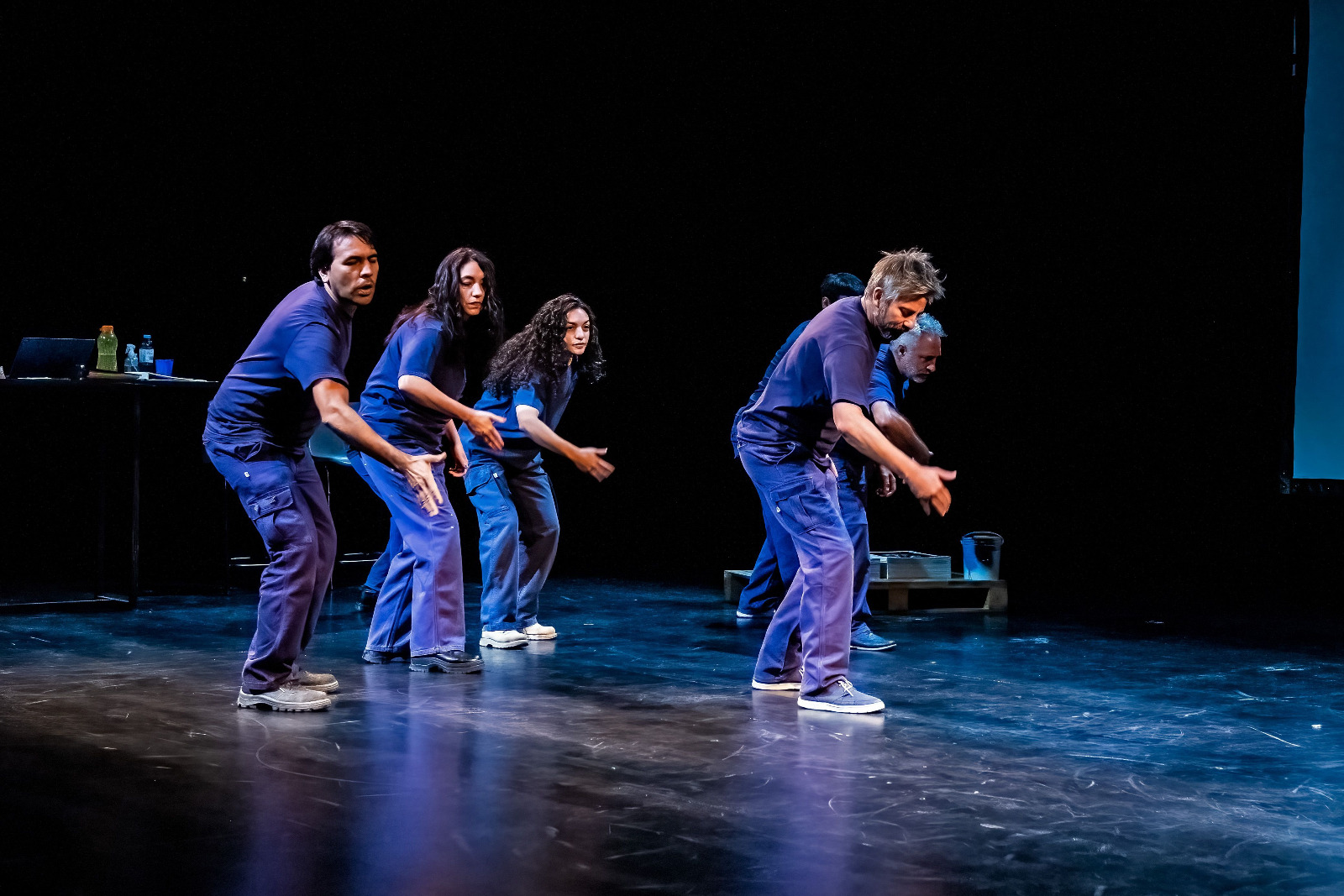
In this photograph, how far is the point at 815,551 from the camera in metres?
4.29

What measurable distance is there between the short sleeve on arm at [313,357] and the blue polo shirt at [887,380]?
2.61 metres

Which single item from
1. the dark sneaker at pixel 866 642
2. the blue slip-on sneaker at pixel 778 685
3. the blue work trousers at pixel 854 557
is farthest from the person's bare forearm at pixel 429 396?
the dark sneaker at pixel 866 642

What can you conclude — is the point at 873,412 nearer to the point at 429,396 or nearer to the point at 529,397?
the point at 529,397

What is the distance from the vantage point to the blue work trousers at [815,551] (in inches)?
169

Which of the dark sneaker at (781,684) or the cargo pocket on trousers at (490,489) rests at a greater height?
the cargo pocket on trousers at (490,489)

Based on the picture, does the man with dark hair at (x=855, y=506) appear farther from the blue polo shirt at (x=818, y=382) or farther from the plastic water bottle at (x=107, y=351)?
the plastic water bottle at (x=107, y=351)

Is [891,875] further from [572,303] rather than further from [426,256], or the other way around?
[426,256]

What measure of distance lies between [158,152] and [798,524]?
5.90 metres

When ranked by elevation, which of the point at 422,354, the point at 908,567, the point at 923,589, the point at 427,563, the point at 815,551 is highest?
the point at 422,354

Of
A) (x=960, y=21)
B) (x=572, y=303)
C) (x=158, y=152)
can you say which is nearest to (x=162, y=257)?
(x=158, y=152)

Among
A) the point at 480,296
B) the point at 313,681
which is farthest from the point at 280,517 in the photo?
the point at 480,296

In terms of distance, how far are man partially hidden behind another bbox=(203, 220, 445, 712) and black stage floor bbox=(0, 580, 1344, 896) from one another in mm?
223

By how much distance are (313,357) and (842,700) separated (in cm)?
207

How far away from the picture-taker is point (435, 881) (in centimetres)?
250
